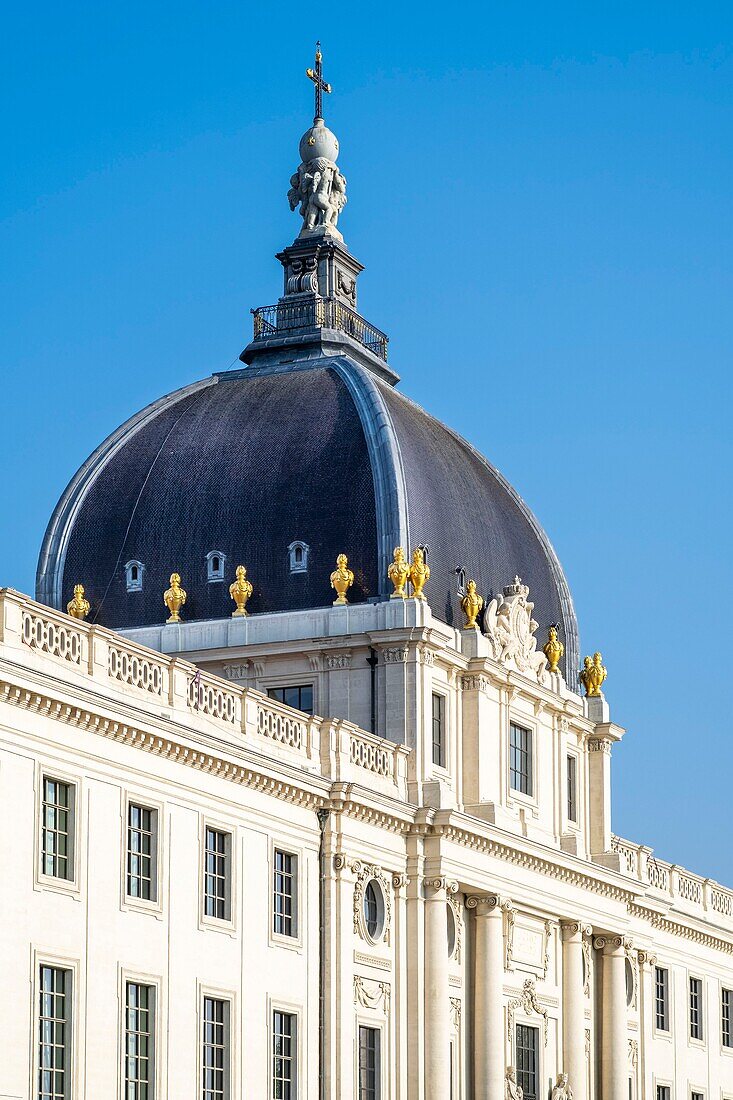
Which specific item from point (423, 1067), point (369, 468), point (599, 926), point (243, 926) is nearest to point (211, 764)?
point (243, 926)

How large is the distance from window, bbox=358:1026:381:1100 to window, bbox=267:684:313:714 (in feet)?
32.1

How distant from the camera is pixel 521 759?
70.0m

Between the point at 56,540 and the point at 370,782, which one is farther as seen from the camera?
the point at 56,540

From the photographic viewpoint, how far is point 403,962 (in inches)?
2419

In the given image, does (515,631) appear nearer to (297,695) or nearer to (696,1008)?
(297,695)

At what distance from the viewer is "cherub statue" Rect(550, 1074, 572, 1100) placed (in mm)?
68250

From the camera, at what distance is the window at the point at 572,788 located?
239 ft

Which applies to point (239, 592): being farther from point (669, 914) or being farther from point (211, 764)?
point (669, 914)

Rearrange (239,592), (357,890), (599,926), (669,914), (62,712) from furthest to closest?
(669,914)
(599,926)
(239,592)
(357,890)
(62,712)

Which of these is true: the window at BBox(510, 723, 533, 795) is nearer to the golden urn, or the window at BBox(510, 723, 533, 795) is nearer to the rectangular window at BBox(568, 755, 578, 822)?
the rectangular window at BBox(568, 755, 578, 822)

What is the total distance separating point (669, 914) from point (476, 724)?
15.8 metres

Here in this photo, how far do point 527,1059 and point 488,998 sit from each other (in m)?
4.12

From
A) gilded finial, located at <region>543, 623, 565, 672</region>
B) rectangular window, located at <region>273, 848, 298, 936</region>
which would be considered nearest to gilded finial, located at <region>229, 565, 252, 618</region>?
gilded finial, located at <region>543, 623, 565, 672</region>

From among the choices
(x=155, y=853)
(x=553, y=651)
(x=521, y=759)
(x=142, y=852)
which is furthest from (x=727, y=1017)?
(x=142, y=852)
